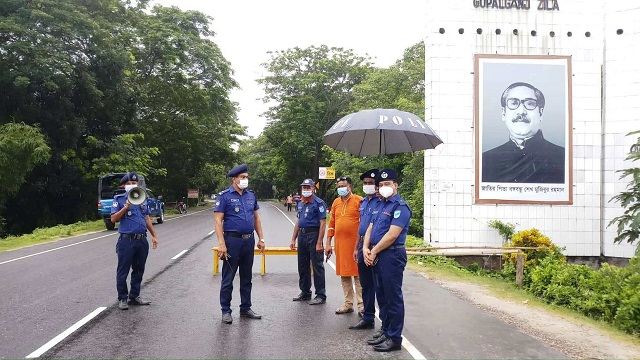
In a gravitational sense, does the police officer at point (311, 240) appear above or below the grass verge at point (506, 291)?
above

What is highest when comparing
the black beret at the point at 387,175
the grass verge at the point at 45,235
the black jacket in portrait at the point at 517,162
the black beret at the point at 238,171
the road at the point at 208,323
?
the black jacket in portrait at the point at 517,162

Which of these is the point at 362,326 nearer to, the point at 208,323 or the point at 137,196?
the point at 208,323

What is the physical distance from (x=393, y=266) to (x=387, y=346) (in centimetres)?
86

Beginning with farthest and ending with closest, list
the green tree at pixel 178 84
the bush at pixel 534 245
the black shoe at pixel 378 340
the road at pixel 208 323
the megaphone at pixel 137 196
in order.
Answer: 1. the green tree at pixel 178 84
2. the bush at pixel 534 245
3. the megaphone at pixel 137 196
4. the black shoe at pixel 378 340
5. the road at pixel 208 323

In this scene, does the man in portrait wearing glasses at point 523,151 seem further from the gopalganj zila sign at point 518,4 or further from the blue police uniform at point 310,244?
the blue police uniform at point 310,244

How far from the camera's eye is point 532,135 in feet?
43.6

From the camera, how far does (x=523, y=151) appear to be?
13.3m

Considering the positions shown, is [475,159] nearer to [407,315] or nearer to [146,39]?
[407,315]

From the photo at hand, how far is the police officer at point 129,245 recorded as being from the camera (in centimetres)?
738

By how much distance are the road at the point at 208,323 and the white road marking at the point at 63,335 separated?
1 centimetres

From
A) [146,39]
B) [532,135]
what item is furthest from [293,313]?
[146,39]

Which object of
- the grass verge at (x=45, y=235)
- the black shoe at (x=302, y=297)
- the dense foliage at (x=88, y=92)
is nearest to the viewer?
the black shoe at (x=302, y=297)

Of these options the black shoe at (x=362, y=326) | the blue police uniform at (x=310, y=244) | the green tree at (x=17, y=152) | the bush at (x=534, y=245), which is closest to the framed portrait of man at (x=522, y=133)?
the bush at (x=534, y=245)

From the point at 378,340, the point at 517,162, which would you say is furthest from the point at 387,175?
the point at 517,162
